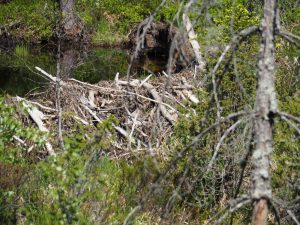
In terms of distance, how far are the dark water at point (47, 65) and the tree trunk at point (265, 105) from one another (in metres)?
10.5

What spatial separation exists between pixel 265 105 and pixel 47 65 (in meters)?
17.3

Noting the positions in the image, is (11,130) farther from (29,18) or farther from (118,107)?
(29,18)

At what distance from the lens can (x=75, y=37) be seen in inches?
1089

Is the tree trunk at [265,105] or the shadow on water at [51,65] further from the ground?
the tree trunk at [265,105]

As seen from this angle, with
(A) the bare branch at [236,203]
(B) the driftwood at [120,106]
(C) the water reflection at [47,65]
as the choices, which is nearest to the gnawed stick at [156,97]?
(B) the driftwood at [120,106]

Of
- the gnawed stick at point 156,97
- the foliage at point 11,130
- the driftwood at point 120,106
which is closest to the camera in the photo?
the foliage at point 11,130

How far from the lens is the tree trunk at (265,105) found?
3.22 metres

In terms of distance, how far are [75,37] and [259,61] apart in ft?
81.8

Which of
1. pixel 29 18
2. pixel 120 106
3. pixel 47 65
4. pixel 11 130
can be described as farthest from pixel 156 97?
pixel 29 18

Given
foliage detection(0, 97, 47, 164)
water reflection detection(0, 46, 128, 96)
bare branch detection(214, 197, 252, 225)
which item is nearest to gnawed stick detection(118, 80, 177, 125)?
water reflection detection(0, 46, 128, 96)

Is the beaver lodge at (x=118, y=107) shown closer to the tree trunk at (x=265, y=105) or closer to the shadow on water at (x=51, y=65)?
the shadow on water at (x=51, y=65)

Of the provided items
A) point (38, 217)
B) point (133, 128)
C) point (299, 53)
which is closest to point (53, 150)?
point (133, 128)

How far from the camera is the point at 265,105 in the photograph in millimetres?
3221

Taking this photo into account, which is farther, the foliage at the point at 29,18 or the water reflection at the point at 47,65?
the foliage at the point at 29,18
